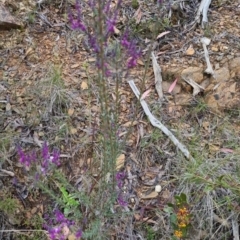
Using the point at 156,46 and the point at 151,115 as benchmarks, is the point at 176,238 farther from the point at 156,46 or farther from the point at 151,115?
the point at 156,46

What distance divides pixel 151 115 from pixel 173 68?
356mm

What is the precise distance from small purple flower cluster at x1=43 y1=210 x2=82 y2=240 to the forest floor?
0.25 feet

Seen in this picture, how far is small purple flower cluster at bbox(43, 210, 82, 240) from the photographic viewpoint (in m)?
1.86

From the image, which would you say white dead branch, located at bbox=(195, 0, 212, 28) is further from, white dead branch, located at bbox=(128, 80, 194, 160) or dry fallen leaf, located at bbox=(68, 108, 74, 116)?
dry fallen leaf, located at bbox=(68, 108, 74, 116)

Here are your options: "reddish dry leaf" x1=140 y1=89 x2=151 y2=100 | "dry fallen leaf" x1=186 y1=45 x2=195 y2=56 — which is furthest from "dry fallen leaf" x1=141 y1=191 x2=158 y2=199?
"dry fallen leaf" x1=186 y1=45 x2=195 y2=56

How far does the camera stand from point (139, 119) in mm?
2393

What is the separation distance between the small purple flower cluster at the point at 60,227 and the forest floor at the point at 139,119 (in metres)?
0.08

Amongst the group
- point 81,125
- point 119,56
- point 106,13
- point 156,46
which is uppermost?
point 106,13

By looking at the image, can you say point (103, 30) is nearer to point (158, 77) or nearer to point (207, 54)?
point (158, 77)

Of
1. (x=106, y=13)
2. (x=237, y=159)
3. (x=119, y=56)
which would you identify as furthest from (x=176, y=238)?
(x=106, y=13)

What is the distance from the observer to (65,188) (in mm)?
2139

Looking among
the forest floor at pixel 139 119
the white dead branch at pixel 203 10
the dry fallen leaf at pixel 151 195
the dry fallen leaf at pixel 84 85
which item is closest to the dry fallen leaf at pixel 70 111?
the forest floor at pixel 139 119

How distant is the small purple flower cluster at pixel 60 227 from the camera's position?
1861 mm

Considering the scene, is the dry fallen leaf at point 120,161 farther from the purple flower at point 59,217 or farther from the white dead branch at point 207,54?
the white dead branch at point 207,54
